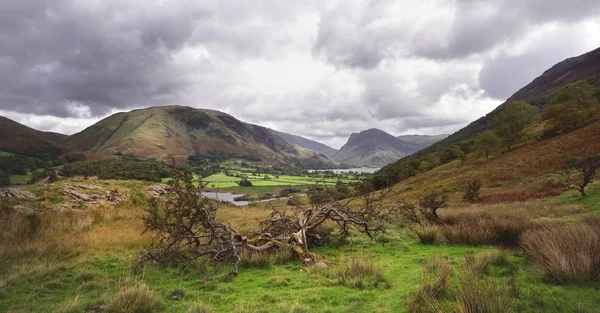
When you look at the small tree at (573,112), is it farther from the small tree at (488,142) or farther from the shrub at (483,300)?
the shrub at (483,300)

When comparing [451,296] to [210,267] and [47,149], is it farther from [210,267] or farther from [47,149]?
[47,149]

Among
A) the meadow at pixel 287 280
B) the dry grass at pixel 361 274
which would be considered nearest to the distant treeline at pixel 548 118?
the meadow at pixel 287 280

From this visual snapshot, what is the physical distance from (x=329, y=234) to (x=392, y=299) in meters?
6.29

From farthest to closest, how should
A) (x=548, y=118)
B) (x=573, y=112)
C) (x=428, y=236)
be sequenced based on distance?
(x=548, y=118) → (x=573, y=112) → (x=428, y=236)

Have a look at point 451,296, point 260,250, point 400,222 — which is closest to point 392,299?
point 451,296

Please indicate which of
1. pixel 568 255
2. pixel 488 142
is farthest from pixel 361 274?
pixel 488 142

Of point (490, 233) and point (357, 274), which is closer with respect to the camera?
point (357, 274)

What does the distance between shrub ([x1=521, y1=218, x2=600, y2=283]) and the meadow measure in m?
0.14

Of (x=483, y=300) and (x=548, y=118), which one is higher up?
(x=548, y=118)

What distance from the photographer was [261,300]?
5.70 metres

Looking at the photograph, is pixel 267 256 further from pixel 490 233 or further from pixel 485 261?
pixel 490 233

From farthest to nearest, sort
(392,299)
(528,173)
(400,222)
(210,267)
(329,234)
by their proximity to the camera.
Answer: (528,173) < (400,222) < (329,234) < (210,267) < (392,299)

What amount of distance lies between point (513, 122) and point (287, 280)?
218 ft

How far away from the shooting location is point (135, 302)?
A: 17.0 ft
